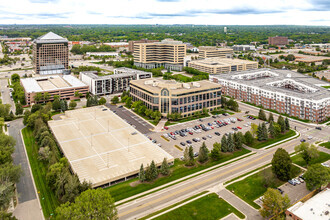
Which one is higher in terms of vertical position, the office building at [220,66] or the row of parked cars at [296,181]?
the office building at [220,66]

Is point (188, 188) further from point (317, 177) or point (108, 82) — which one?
point (108, 82)

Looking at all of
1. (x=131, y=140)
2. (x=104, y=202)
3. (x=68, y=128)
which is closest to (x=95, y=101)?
(x=68, y=128)

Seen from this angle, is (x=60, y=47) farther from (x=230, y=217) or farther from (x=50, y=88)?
(x=230, y=217)

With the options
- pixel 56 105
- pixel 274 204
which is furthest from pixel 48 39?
pixel 274 204

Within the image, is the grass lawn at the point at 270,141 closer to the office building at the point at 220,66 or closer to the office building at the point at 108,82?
the office building at the point at 108,82

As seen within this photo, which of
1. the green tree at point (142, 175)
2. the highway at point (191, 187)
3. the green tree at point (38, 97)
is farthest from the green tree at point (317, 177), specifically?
the green tree at point (38, 97)

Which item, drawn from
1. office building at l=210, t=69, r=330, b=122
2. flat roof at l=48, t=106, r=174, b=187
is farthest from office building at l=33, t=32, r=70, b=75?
office building at l=210, t=69, r=330, b=122

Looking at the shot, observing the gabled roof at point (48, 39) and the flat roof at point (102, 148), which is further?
the gabled roof at point (48, 39)
